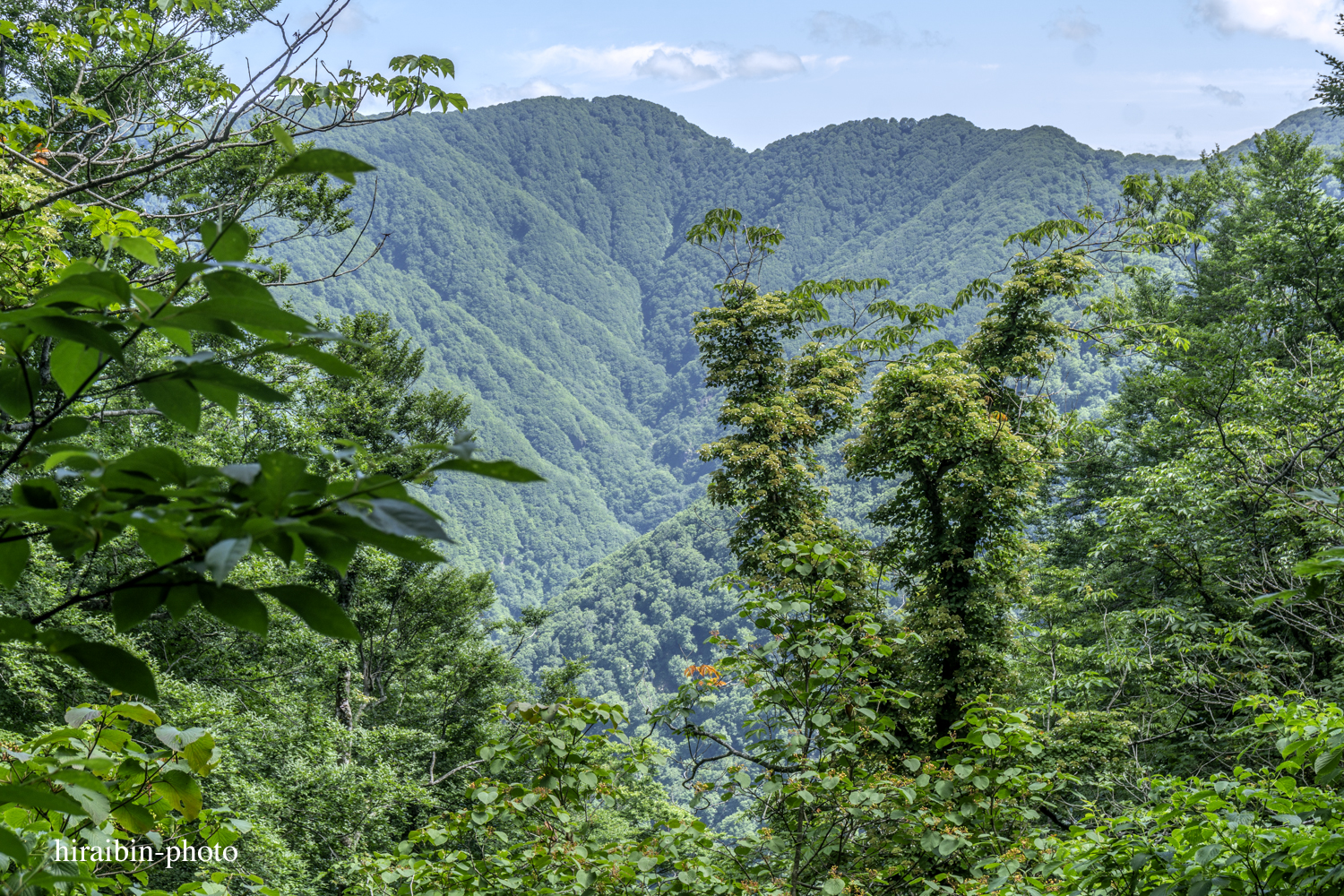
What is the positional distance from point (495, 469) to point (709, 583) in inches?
634

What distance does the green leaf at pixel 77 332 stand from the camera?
0.61m

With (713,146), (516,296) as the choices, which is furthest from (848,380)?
(713,146)

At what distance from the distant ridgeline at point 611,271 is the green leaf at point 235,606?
67.8 meters

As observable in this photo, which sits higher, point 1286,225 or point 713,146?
point 713,146

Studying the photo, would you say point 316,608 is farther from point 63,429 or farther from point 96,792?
point 96,792

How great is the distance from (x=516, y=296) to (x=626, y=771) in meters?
168

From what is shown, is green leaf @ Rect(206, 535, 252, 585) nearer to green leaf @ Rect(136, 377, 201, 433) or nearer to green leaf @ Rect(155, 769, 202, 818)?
green leaf @ Rect(136, 377, 201, 433)

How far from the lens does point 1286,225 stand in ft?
58.9

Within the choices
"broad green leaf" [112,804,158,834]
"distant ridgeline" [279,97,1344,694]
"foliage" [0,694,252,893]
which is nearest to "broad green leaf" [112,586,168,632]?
"foliage" [0,694,252,893]

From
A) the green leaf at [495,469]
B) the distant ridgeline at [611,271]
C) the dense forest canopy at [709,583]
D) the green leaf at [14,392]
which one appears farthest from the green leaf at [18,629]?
the distant ridgeline at [611,271]

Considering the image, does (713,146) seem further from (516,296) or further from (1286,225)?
(1286,225)

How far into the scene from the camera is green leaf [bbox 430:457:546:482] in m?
0.55

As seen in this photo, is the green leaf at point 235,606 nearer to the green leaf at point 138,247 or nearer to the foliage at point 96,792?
the green leaf at point 138,247

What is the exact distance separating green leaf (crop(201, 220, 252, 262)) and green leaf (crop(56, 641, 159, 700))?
13.6 inches
